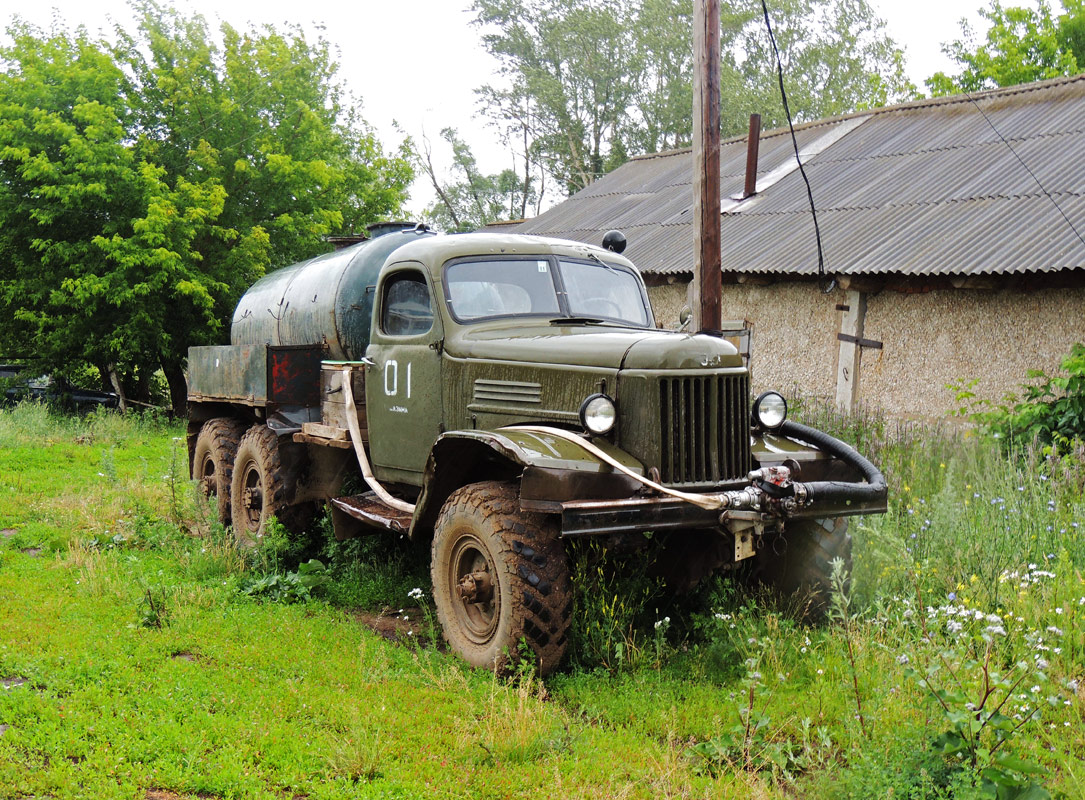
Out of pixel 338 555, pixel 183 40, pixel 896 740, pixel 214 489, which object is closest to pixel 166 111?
pixel 183 40

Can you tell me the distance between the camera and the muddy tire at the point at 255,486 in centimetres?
762

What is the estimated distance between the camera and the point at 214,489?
9.27 metres

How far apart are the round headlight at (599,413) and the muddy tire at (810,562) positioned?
1324 mm

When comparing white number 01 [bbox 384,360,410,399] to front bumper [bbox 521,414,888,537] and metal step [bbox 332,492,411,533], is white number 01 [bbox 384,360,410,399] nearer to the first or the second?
metal step [bbox 332,492,411,533]

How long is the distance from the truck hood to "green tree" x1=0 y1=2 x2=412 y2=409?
12062 mm

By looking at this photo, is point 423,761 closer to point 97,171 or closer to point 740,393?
point 740,393

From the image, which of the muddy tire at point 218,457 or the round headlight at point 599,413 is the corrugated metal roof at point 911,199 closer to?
the round headlight at point 599,413

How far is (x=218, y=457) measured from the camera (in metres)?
8.91

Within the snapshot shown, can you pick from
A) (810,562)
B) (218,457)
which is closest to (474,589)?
(810,562)

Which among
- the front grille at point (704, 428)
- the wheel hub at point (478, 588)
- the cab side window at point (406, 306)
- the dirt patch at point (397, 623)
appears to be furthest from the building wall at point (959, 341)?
the wheel hub at point (478, 588)

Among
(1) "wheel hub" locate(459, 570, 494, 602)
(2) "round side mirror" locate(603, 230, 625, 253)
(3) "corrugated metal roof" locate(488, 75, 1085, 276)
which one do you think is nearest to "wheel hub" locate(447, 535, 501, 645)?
(1) "wheel hub" locate(459, 570, 494, 602)

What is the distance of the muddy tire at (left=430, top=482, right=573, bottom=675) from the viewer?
4.75 m

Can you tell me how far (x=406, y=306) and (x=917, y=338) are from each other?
22.6 feet

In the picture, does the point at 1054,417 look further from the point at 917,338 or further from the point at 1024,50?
the point at 1024,50
